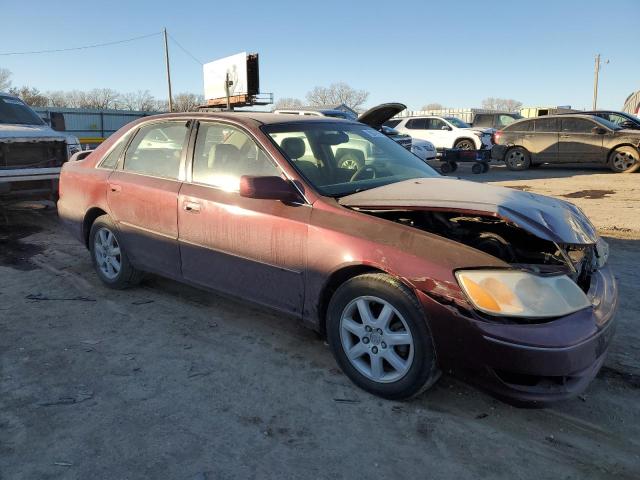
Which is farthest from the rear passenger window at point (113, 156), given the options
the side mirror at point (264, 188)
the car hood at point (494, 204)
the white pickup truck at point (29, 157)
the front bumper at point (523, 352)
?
the white pickup truck at point (29, 157)

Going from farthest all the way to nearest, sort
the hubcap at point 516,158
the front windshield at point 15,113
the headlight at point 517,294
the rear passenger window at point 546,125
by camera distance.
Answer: the hubcap at point 516,158 → the rear passenger window at point 546,125 → the front windshield at point 15,113 → the headlight at point 517,294

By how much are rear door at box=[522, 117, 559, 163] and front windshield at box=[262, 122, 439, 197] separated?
40.6 feet

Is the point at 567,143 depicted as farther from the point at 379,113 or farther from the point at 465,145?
the point at 379,113

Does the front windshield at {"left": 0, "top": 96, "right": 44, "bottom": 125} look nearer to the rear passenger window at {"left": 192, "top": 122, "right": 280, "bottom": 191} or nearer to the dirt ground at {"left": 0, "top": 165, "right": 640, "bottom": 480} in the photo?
the dirt ground at {"left": 0, "top": 165, "right": 640, "bottom": 480}

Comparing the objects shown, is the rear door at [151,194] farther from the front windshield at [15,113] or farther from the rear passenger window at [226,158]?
the front windshield at [15,113]

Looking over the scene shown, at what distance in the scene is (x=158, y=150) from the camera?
4.41 meters

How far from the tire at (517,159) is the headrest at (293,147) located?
1359cm

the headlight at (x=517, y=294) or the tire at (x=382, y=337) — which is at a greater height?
the headlight at (x=517, y=294)

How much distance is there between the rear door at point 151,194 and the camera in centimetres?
410

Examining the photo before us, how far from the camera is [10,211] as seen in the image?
9.12 m

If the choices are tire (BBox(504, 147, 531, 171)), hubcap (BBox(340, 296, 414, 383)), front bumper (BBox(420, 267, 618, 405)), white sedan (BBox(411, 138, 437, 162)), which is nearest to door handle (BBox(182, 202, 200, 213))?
hubcap (BBox(340, 296, 414, 383))

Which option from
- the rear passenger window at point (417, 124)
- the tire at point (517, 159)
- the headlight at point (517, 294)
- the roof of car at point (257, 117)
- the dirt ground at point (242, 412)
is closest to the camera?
the dirt ground at point (242, 412)

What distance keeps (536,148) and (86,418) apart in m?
15.3

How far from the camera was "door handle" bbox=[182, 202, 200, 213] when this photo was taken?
383cm
